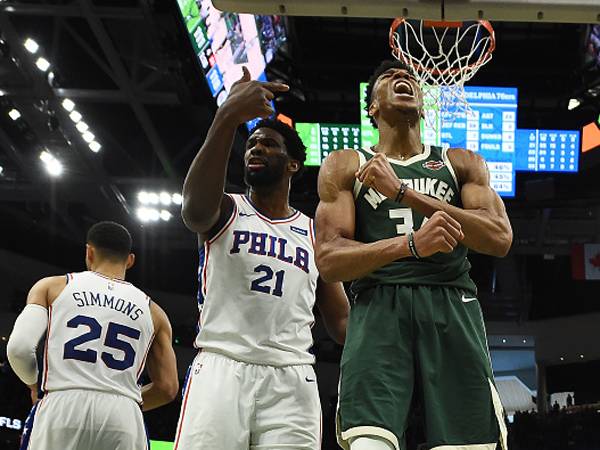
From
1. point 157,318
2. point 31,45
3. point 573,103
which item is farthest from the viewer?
point 573,103

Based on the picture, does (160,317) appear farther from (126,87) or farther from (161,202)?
(161,202)

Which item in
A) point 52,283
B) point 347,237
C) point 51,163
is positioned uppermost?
point 51,163

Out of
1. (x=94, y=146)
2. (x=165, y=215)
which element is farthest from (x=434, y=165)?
(x=165, y=215)

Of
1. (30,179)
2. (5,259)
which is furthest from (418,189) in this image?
(5,259)

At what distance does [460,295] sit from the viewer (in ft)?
10.2

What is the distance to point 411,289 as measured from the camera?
3074mm

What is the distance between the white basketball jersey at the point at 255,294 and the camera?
3641 mm

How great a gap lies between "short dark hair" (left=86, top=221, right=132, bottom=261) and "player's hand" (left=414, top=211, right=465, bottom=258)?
8.36 ft

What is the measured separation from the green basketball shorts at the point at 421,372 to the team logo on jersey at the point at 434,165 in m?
0.50

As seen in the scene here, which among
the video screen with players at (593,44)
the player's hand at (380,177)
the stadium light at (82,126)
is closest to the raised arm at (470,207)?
the player's hand at (380,177)

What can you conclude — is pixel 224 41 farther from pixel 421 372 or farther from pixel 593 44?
pixel 421 372

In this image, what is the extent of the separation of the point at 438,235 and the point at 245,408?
1.13 metres

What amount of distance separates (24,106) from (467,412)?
12272mm

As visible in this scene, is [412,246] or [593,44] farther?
[593,44]
